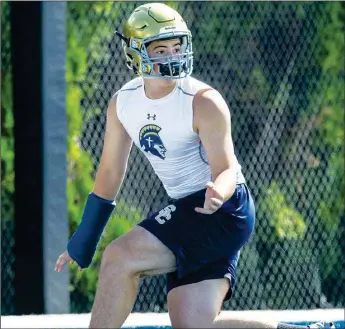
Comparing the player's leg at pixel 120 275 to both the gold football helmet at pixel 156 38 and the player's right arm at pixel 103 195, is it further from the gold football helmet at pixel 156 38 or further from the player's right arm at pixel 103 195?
the gold football helmet at pixel 156 38

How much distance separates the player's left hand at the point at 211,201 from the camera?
12.7 feet

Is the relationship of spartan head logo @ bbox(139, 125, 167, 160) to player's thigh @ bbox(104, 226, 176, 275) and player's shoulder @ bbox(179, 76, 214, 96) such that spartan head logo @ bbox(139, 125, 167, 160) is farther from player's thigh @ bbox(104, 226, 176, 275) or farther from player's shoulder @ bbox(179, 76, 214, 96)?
player's thigh @ bbox(104, 226, 176, 275)

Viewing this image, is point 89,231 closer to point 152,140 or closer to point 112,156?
point 112,156

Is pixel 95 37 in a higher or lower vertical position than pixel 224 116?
lower

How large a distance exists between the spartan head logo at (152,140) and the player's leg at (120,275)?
1.10 ft

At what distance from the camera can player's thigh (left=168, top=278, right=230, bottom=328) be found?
4.14 metres

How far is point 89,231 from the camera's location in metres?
4.53

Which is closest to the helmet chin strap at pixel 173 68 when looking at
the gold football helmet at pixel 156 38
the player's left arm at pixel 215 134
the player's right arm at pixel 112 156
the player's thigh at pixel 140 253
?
the gold football helmet at pixel 156 38

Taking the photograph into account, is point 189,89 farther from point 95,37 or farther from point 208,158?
point 95,37

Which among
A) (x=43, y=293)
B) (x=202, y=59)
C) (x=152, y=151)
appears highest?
(x=152, y=151)

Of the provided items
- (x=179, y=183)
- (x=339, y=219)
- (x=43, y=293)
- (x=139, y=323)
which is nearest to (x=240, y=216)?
(x=179, y=183)

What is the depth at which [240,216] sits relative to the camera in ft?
14.1

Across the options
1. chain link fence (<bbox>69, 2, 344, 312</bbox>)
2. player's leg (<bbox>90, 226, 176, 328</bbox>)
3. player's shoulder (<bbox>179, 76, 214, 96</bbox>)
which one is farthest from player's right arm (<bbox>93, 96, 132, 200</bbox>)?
chain link fence (<bbox>69, 2, 344, 312</bbox>)

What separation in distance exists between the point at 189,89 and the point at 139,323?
4.75ft
